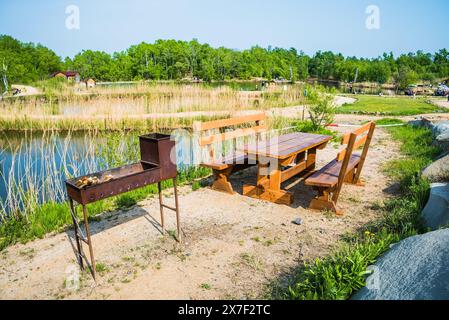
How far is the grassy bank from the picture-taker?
8.56 ft

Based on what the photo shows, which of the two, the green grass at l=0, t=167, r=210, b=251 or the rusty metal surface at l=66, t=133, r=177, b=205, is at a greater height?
the rusty metal surface at l=66, t=133, r=177, b=205

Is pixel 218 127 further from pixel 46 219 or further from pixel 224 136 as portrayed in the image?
pixel 46 219

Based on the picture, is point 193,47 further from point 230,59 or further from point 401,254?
point 401,254

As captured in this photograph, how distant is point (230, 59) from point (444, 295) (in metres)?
92.7

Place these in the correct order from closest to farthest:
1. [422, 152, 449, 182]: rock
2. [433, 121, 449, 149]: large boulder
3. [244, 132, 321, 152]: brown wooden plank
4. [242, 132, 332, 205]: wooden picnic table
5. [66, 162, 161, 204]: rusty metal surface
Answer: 1. [66, 162, 161, 204]: rusty metal surface
2. [422, 152, 449, 182]: rock
3. [242, 132, 332, 205]: wooden picnic table
4. [244, 132, 321, 152]: brown wooden plank
5. [433, 121, 449, 149]: large boulder

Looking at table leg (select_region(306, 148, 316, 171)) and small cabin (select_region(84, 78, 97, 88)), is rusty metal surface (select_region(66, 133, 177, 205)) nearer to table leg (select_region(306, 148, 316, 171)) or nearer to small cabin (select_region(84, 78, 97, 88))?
table leg (select_region(306, 148, 316, 171))

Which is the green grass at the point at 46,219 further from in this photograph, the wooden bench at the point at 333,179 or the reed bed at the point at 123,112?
the reed bed at the point at 123,112

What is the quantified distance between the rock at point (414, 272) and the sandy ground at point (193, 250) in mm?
978

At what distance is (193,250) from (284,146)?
2349mm

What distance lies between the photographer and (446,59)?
7569cm

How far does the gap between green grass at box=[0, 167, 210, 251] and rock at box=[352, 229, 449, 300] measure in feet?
12.4

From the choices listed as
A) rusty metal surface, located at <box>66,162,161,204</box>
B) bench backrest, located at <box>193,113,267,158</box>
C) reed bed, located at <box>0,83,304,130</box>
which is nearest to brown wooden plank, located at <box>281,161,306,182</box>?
bench backrest, located at <box>193,113,267,158</box>

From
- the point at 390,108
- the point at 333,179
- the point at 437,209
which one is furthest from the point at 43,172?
the point at 390,108
